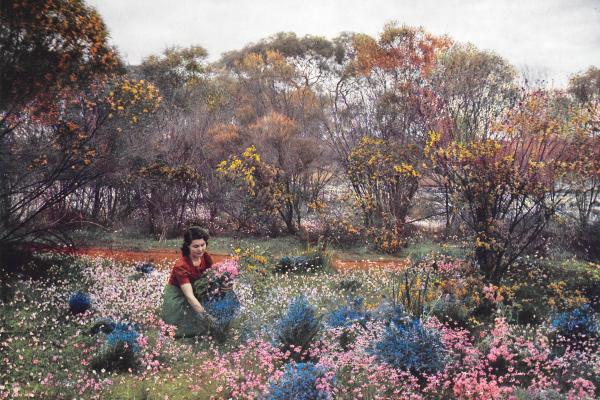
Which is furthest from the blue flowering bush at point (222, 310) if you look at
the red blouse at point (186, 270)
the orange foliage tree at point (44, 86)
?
the orange foliage tree at point (44, 86)

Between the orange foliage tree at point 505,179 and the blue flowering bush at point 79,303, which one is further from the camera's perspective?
the orange foliage tree at point 505,179

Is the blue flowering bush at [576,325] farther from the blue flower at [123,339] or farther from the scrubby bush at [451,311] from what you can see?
the blue flower at [123,339]

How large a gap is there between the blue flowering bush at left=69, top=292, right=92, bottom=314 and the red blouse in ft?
4.54

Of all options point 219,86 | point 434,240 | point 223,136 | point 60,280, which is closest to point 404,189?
point 434,240

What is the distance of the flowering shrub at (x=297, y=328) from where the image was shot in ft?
20.9

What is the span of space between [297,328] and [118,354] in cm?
209

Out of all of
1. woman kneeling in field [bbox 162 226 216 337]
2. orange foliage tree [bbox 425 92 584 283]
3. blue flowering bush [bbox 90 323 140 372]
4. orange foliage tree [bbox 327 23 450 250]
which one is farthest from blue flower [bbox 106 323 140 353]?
orange foliage tree [bbox 327 23 450 250]

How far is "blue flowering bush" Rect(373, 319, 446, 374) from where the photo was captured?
5.63m

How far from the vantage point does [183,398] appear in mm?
5250

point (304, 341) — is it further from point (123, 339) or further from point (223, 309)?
point (123, 339)

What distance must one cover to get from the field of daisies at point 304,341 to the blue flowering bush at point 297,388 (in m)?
0.01

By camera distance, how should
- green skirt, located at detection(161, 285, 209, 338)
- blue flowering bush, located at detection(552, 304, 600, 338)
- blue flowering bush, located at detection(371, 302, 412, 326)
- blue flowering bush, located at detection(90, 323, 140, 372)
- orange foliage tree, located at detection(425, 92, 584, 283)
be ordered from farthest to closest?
1. orange foliage tree, located at detection(425, 92, 584, 283)
2. green skirt, located at detection(161, 285, 209, 338)
3. blue flowering bush, located at detection(552, 304, 600, 338)
4. blue flowering bush, located at detection(371, 302, 412, 326)
5. blue flowering bush, located at detection(90, 323, 140, 372)

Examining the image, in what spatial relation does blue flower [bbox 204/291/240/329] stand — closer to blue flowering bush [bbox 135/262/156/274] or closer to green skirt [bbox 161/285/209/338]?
green skirt [bbox 161/285/209/338]

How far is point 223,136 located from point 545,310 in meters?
13.5
